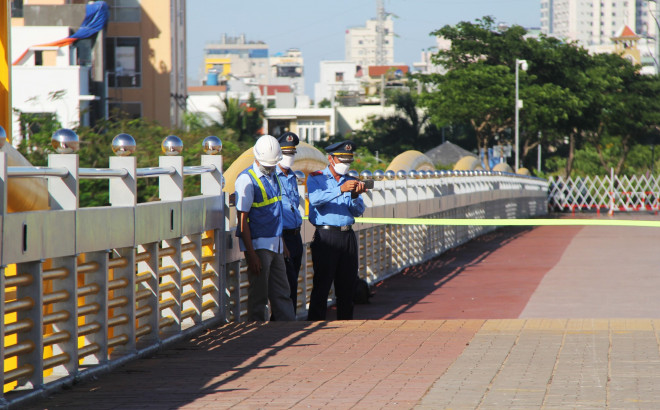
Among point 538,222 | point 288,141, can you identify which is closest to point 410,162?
point 538,222

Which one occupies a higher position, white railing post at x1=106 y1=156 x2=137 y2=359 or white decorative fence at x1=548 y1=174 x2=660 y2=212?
white railing post at x1=106 y1=156 x2=137 y2=359

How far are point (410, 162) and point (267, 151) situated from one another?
1604cm

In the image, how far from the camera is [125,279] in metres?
7.80

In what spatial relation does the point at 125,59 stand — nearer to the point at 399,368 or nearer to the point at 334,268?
the point at 334,268

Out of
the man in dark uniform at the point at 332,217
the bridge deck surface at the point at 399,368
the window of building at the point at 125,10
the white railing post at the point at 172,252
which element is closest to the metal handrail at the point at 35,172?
the bridge deck surface at the point at 399,368

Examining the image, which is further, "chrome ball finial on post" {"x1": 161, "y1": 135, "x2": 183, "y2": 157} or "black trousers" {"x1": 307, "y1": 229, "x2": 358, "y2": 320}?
"black trousers" {"x1": 307, "y1": 229, "x2": 358, "y2": 320}

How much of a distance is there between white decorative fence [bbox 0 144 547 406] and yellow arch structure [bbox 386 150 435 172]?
12.7m

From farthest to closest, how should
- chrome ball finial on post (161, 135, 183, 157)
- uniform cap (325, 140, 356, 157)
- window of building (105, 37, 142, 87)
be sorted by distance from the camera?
1. window of building (105, 37, 142, 87)
2. uniform cap (325, 140, 356, 157)
3. chrome ball finial on post (161, 135, 183, 157)

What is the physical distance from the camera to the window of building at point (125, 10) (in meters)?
52.3

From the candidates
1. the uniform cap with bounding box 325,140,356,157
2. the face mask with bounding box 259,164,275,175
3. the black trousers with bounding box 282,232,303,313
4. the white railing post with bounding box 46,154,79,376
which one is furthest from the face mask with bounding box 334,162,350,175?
the white railing post with bounding box 46,154,79,376

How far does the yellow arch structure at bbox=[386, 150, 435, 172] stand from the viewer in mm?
25047

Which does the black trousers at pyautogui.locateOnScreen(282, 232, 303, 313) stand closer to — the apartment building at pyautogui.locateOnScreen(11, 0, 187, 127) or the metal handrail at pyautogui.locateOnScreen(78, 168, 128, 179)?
the metal handrail at pyautogui.locateOnScreen(78, 168, 128, 179)

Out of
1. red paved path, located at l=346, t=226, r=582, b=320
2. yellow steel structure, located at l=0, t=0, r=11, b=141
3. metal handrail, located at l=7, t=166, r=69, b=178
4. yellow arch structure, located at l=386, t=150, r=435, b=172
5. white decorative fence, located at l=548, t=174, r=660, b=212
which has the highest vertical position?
yellow steel structure, located at l=0, t=0, r=11, b=141

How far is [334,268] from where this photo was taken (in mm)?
11234
